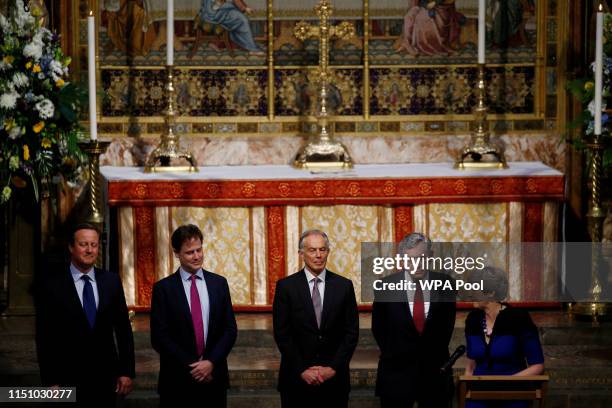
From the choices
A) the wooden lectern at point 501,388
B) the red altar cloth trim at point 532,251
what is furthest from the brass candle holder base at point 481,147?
the wooden lectern at point 501,388

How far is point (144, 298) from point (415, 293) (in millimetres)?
3471

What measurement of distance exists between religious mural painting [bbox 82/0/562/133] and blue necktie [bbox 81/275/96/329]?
4.14 meters

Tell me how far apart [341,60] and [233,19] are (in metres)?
0.93

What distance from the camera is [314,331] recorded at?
22.8ft

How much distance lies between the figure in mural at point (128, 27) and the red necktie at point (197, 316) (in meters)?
4.23

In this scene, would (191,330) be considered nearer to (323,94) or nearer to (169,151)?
(169,151)

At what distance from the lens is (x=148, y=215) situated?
386 inches

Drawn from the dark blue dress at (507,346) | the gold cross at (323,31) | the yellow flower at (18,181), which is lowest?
the dark blue dress at (507,346)

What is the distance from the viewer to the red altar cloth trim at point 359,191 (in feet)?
32.2

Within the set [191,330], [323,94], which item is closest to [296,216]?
[323,94]

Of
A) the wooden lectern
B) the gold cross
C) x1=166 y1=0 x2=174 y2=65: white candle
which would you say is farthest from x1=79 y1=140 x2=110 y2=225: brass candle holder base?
the wooden lectern

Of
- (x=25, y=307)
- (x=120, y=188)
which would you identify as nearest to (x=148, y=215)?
(x=120, y=188)

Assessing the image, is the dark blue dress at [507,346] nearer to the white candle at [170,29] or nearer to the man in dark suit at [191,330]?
the man in dark suit at [191,330]

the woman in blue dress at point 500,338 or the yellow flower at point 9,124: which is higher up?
the yellow flower at point 9,124
